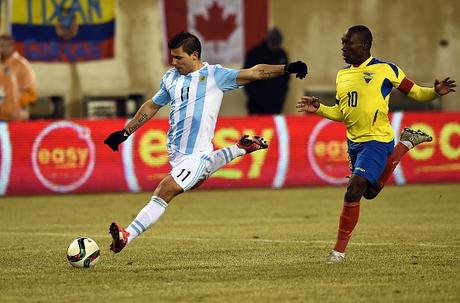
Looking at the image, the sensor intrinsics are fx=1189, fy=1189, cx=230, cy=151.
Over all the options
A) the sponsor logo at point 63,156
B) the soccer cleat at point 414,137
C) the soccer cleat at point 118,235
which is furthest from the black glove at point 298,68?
the sponsor logo at point 63,156

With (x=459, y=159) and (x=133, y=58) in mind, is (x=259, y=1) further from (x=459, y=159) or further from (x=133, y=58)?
(x=459, y=159)

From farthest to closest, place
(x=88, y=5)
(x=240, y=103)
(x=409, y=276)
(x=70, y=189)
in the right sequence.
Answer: (x=240, y=103)
(x=88, y=5)
(x=70, y=189)
(x=409, y=276)

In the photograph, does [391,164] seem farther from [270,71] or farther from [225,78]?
[225,78]

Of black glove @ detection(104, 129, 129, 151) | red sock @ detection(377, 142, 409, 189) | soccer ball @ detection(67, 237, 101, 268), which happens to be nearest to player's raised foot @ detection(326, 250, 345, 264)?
red sock @ detection(377, 142, 409, 189)

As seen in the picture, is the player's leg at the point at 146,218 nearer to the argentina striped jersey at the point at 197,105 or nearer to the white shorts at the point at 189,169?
the white shorts at the point at 189,169

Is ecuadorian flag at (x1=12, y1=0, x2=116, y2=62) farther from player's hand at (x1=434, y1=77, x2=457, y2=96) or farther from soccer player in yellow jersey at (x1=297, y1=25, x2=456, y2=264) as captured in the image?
player's hand at (x1=434, y1=77, x2=457, y2=96)

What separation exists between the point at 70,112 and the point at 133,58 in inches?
68.5

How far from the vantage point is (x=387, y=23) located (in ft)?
84.4

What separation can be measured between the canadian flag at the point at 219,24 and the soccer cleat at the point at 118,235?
45.7ft

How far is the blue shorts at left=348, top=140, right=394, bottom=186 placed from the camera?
1088 cm

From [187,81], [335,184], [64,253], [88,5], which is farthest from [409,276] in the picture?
[88,5]

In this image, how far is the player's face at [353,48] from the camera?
11.0 m

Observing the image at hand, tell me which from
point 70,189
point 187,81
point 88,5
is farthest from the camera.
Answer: point 88,5

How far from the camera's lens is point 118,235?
10.5 meters
